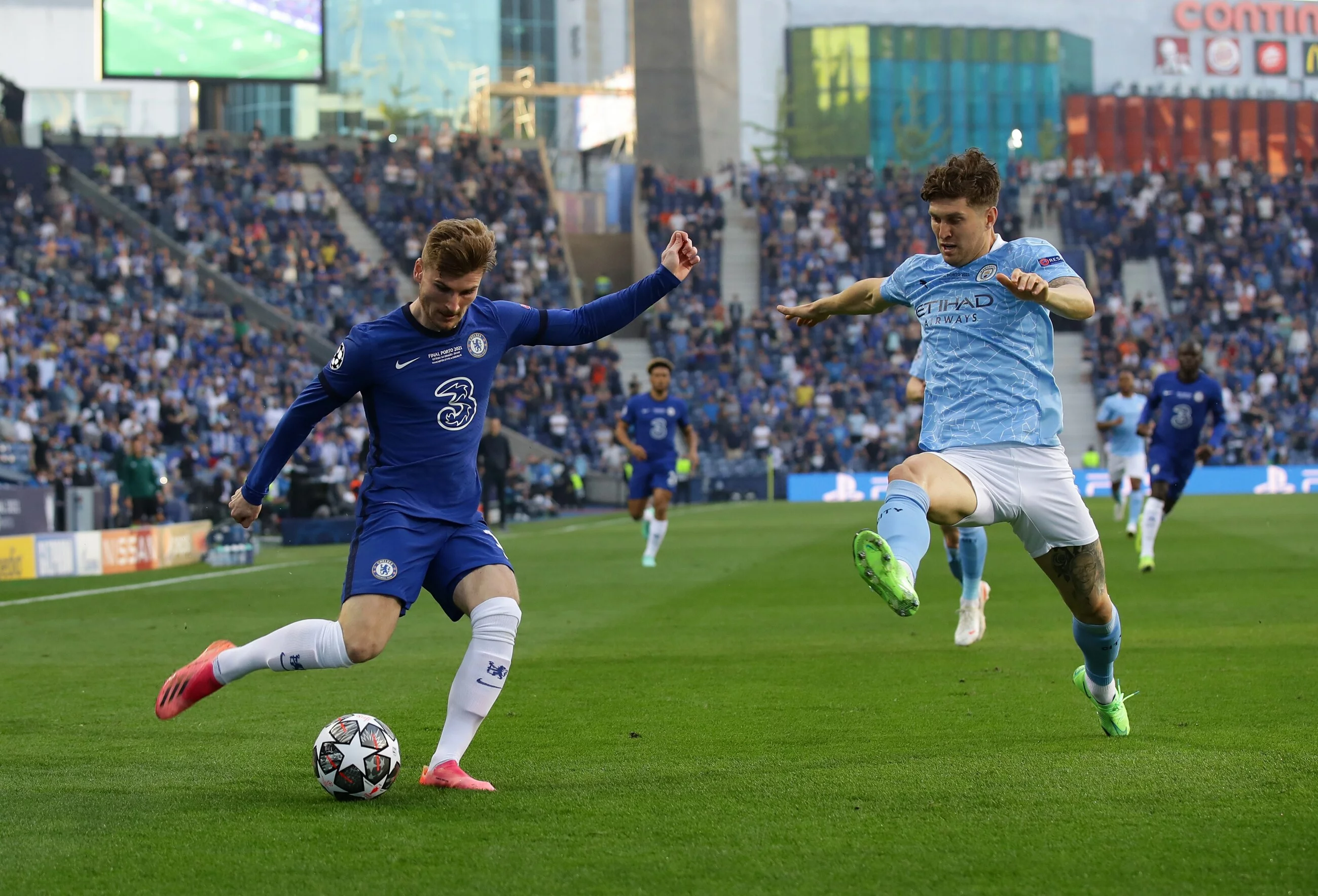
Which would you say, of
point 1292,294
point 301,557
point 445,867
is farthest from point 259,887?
point 1292,294

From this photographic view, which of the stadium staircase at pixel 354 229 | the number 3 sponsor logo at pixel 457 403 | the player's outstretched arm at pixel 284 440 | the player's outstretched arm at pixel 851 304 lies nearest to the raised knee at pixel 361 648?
the player's outstretched arm at pixel 284 440

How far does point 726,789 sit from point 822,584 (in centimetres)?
956

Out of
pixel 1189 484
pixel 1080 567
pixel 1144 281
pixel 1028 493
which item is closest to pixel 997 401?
pixel 1028 493

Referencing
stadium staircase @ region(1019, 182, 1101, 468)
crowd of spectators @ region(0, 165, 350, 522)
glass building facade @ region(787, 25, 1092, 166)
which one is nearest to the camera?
crowd of spectators @ region(0, 165, 350, 522)

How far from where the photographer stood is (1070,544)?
6.08 meters

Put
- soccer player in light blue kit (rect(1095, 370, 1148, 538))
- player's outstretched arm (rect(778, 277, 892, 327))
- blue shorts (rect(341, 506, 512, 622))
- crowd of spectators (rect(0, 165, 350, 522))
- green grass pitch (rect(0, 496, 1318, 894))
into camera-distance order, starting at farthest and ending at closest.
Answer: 1. crowd of spectators (rect(0, 165, 350, 522))
2. soccer player in light blue kit (rect(1095, 370, 1148, 538))
3. player's outstretched arm (rect(778, 277, 892, 327))
4. blue shorts (rect(341, 506, 512, 622))
5. green grass pitch (rect(0, 496, 1318, 894))

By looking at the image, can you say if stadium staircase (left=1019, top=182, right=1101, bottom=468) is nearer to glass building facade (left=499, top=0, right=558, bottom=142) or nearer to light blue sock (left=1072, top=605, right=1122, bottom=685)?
glass building facade (left=499, top=0, right=558, bottom=142)

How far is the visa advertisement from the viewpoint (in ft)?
114

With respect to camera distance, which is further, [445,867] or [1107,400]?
[1107,400]

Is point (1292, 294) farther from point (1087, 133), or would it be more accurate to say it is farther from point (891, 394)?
point (1087, 133)

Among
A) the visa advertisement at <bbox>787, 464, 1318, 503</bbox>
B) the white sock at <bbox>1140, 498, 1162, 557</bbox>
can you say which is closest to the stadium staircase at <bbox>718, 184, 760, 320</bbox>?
the visa advertisement at <bbox>787, 464, 1318, 503</bbox>

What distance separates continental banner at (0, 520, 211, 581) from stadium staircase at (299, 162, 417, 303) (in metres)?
20.3

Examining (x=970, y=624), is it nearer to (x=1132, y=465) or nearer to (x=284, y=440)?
(x=284, y=440)

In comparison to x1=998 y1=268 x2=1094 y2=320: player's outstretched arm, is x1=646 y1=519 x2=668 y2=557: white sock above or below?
below
